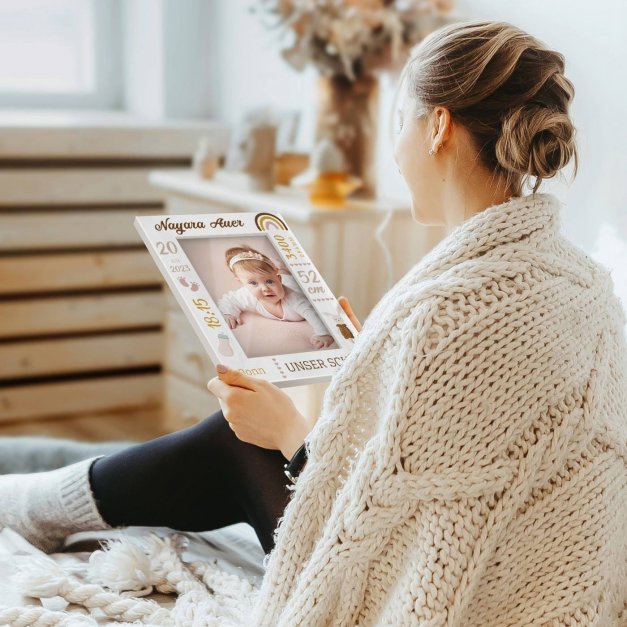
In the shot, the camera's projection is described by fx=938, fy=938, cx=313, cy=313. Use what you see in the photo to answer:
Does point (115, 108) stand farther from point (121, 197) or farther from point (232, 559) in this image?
point (232, 559)

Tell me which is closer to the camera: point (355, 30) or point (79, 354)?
point (355, 30)

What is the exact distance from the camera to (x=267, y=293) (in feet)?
3.78

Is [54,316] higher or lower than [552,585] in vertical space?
lower

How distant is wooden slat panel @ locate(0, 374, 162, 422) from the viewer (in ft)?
9.66

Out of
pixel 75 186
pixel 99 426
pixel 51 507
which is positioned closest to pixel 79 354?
pixel 99 426

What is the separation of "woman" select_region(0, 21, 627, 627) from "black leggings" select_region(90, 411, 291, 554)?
18cm

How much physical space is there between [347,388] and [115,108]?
99.7 inches

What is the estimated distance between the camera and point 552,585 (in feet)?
3.01

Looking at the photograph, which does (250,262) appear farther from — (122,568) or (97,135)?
(97,135)

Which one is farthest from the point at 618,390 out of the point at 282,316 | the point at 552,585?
the point at 282,316

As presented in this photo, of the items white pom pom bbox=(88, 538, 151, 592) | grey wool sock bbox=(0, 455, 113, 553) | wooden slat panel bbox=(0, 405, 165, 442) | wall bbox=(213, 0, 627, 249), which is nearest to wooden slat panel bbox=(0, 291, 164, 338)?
wooden slat panel bbox=(0, 405, 165, 442)

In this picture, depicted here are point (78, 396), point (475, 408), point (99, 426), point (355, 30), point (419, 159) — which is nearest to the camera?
point (475, 408)

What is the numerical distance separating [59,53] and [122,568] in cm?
234

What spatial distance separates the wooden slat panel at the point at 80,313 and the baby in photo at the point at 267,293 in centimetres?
189
